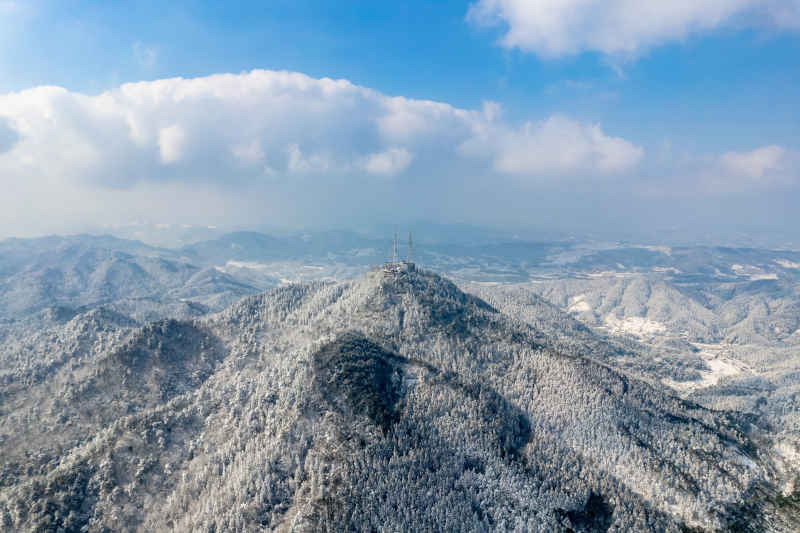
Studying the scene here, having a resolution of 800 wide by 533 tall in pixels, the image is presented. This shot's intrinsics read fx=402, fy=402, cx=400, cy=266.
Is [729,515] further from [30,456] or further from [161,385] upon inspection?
[30,456]

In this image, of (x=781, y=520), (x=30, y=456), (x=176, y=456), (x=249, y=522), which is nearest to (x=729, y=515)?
(x=781, y=520)

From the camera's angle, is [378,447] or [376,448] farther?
[378,447]

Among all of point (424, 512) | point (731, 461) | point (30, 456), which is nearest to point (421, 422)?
point (424, 512)

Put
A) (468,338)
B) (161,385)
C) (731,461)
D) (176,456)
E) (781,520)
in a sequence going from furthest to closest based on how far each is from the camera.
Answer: (468,338), (161,385), (731,461), (781,520), (176,456)

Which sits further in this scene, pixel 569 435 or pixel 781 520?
pixel 569 435

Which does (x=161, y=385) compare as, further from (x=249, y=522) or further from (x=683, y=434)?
(x=683, y=434)

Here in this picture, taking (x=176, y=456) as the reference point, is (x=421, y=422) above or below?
above

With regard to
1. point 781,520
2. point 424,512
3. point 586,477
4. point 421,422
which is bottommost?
point 781,520

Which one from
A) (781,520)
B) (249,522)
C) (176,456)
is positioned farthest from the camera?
(781,520)
